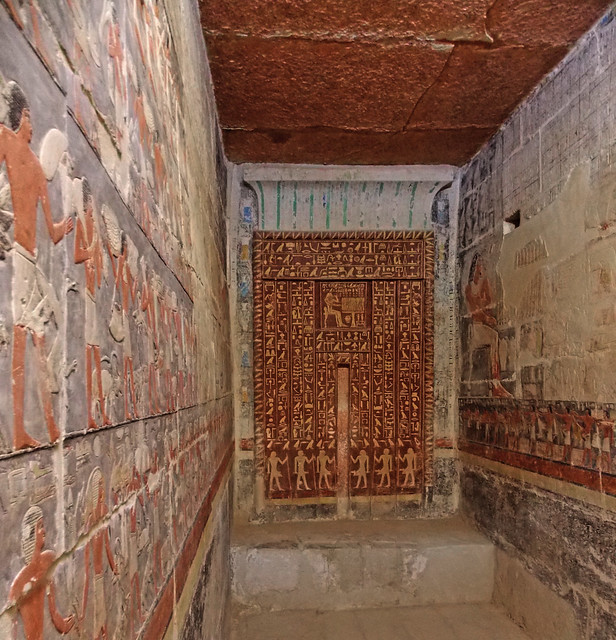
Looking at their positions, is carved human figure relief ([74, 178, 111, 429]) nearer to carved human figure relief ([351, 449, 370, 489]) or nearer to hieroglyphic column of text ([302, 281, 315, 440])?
hieroglyphic column of text ([302, 281, 315, 440])

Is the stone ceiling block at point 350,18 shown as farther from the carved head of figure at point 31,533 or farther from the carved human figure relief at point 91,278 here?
the carved head of figure at point 31,533

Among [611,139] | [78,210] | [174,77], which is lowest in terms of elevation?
[78,210]

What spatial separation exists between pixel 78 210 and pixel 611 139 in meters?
2.55

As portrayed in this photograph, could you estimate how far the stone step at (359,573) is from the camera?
3.57 metres

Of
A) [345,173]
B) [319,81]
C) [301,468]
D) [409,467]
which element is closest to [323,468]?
[301,468]

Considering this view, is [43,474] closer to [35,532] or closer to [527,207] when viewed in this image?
[35,532]

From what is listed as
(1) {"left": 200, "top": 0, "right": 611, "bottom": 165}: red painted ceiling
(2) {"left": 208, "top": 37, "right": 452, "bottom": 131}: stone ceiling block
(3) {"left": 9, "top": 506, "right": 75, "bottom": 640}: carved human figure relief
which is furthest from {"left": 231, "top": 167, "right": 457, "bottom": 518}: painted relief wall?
(3) {"left": 9, "top": 506, "right": 75, "bottom": 640}: carved human figure relief

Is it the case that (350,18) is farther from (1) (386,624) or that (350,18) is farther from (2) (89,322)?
(1) (386,624)

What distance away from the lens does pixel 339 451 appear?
4312 millimetres

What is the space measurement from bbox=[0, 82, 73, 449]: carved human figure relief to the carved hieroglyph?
3735 mm

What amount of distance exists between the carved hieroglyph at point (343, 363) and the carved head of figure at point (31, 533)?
12.3 ft

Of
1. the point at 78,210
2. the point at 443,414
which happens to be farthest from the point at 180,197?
the point at 443,414

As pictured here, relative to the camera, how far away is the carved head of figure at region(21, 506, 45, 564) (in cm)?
50

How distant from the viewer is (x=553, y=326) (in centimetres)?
289
